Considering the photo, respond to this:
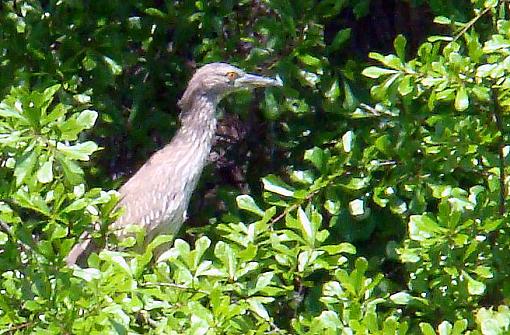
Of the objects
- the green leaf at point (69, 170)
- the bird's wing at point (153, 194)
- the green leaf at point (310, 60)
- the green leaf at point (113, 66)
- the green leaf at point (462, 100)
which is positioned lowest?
the bird's wing at point (153, 194)

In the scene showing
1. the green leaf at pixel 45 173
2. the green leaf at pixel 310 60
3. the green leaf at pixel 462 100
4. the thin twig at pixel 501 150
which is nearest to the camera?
the green leaf at pixel 45 173

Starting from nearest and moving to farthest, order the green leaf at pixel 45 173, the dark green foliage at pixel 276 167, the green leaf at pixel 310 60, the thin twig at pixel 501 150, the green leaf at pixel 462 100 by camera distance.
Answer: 1. the green leaf at pixel 45 173
2. the dark green foliage at pixel 276 167
3. the green leaf at pixel 462 100
4. the thin twig at pixel 501 150
5. the green leaf at pixel 310 60

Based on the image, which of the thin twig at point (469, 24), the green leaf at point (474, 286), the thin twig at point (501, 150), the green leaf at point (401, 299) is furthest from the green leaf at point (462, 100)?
the green leaf at point (401, 299)

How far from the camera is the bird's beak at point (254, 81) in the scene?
13.0 feet

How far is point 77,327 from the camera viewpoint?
2648mm

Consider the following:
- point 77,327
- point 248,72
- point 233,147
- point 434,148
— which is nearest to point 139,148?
point 233,147

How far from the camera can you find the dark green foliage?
2.73 meters

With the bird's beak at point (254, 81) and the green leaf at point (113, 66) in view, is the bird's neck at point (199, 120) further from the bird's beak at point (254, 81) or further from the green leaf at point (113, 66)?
the green leaf at point (113, 66)

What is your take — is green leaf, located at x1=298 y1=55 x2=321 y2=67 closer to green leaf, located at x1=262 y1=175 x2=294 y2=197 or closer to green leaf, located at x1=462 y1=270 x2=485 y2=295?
green leaf, located at x1=262 y1=175 x2=294 y2=197

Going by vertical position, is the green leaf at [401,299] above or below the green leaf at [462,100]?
below

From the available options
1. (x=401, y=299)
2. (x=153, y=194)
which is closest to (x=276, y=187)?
(x=401, y=299)

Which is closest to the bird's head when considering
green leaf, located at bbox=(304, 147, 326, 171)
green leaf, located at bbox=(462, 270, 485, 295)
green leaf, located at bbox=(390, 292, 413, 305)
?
green leaf, located at bbox=(304, 147, 326, 171)

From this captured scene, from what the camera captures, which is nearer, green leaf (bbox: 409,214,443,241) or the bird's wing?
green leaf (bbox: 409,214,443,241)

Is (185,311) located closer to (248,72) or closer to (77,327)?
(77,327)
